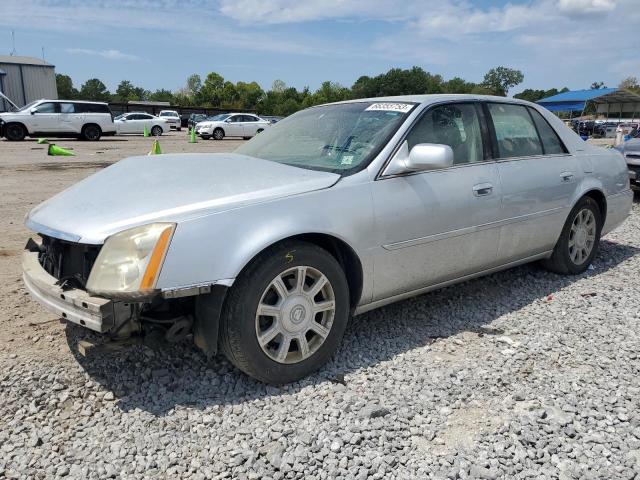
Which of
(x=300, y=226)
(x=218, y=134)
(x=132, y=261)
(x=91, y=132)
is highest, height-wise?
(x=300, y=226)

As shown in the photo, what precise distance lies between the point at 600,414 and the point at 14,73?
56.4 m

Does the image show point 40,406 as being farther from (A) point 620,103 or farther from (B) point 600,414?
(A) point 620,103

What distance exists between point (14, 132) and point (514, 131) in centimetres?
2290

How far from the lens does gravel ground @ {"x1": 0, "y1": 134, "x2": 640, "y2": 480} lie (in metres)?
2.36

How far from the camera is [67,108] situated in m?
23.0

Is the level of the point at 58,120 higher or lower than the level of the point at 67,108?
lower

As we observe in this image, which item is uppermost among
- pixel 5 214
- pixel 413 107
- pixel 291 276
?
pixel 413 107

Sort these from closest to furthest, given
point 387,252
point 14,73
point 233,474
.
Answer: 1. point 233,474
2. point 387,252
3. point 14,73

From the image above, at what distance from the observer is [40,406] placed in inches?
108

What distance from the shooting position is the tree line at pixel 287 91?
9062 centimetres

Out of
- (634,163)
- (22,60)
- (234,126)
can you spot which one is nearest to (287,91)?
(22,60)

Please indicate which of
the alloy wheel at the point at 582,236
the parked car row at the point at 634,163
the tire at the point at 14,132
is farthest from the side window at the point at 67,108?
the alloy wheel at the point at 582,236

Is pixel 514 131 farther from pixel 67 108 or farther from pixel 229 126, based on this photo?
pixel 229 126

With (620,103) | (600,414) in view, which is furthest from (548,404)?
(620,103)
